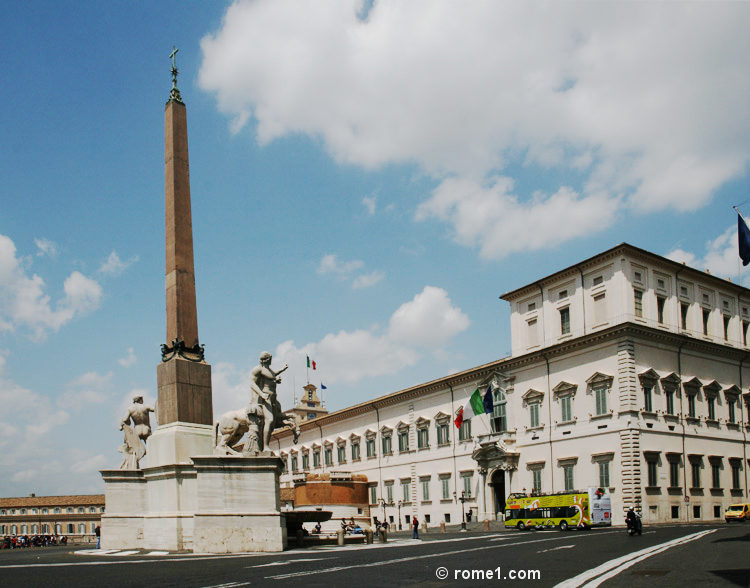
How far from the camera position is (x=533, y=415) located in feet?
163

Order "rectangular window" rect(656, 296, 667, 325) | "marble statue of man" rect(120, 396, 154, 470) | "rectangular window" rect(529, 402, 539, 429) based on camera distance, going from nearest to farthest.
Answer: "marble statue of man" rect(120, 396, 154, 470), "rectangular window" rect(656, 296, 667, 325), "rectangular window" rect(529, 402, 539, 429)

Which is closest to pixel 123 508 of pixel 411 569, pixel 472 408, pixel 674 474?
pixel 411 569

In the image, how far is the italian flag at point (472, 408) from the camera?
49438 mm

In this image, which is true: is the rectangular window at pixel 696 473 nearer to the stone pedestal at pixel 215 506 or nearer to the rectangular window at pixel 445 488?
the rectangular window at pixel 445 488

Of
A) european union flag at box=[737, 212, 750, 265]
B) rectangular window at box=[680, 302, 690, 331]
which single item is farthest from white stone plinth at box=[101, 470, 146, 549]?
rectangular window at box=[680, 302, 690, 331]

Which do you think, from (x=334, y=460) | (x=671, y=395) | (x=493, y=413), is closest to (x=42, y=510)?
(x=334, y=460)

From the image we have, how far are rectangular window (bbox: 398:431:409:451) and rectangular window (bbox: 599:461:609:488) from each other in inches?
796

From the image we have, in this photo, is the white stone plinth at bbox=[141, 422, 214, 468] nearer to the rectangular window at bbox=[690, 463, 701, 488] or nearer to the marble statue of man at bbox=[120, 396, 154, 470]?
the marble statue of man at bbox=[120, 396, 154, 470]

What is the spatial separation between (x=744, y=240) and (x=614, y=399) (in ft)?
61.5

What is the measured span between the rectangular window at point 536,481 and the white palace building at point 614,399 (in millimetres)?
90

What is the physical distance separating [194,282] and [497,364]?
3187cm

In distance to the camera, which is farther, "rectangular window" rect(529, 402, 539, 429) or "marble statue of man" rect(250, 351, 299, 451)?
"rectangular window" rect(529, 402, 539, 429)

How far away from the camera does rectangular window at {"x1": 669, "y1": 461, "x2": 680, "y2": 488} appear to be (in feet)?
143

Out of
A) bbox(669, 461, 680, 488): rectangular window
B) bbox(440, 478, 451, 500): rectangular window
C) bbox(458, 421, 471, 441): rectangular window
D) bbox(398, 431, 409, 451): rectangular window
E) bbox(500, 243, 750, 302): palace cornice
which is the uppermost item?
bbox(500, 243, 750, 302): palace cornice
